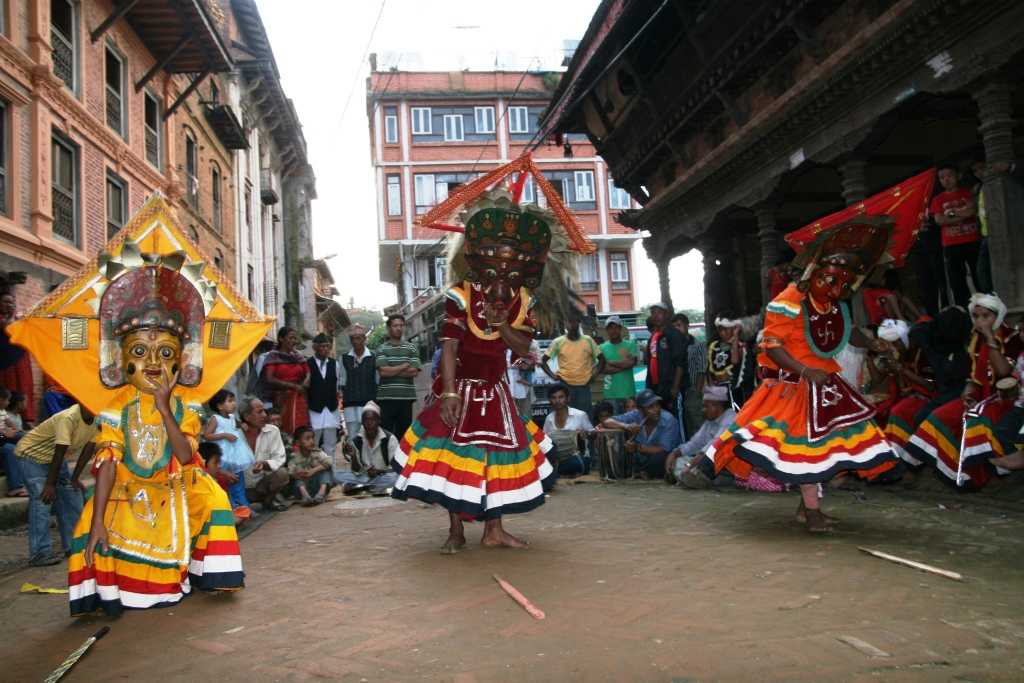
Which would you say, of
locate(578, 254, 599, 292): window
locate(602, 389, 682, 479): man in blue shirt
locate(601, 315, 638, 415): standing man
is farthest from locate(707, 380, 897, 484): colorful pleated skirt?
locate(578, 254, 599, 292): window

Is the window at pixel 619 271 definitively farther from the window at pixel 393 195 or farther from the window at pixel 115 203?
the window at pixel 115 203

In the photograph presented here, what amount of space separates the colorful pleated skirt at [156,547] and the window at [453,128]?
34.6m

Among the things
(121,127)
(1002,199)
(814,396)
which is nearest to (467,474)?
(814,396)

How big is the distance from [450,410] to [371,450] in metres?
5.31

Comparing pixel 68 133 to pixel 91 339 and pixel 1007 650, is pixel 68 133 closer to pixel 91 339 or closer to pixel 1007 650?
pixel 91 339

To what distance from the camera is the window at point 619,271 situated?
38719mm

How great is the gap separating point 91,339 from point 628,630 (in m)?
2.97

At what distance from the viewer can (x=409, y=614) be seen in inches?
150

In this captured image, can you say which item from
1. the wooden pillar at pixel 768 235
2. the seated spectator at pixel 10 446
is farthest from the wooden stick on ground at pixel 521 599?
the wooden pillar at pixel 768 235

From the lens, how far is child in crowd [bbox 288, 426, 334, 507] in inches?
354

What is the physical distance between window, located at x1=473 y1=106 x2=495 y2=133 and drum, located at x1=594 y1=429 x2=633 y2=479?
98.2 feet

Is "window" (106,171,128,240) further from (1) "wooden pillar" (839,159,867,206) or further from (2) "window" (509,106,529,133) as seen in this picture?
(2) "window" (509,106,529,133)

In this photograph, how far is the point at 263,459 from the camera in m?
8.67

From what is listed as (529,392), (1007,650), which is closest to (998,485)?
(1007,650)
